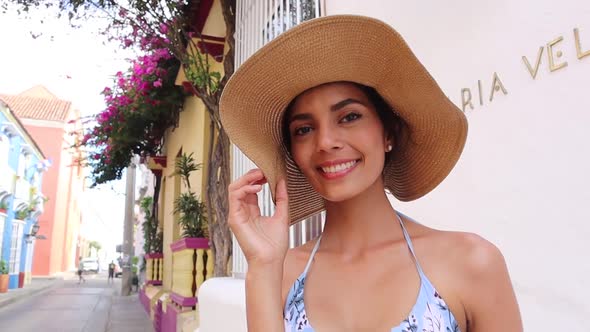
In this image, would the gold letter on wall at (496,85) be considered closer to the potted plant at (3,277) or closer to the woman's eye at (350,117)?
the woman's eye at (350,117)

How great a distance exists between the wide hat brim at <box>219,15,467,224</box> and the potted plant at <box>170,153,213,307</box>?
540cm

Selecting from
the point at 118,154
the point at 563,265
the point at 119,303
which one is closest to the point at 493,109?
the point at 563,265

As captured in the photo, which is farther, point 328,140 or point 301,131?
point 301,131

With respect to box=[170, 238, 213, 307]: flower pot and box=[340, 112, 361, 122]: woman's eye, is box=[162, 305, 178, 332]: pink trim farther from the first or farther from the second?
box=[340, 112, 361, 122]: woman's eye

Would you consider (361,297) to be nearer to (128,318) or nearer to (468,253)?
(468,253)

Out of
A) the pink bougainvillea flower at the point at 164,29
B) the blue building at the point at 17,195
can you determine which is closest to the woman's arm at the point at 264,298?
the pink bougainvillea flower at the point at 164,29

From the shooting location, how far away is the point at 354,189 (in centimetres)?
119

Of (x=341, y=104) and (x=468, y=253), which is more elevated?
(x=341, y=104)

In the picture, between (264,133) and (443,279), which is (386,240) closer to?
(443,279)

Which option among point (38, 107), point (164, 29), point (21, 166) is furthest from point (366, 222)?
point (38, 107)

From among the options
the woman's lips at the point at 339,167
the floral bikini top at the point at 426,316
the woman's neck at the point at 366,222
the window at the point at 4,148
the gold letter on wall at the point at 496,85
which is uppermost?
the window at the point at 4,148

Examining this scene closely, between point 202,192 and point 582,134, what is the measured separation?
6.67 meters

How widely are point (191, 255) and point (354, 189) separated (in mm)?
5755

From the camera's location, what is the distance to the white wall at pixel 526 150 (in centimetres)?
158
